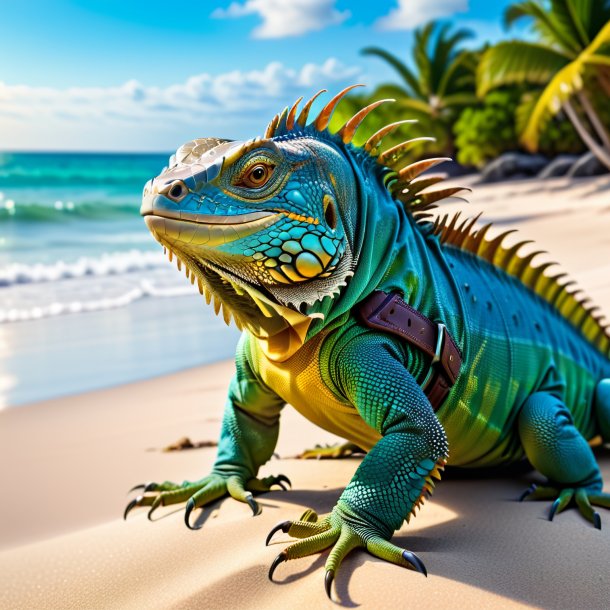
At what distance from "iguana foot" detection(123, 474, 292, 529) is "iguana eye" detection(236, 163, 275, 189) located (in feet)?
4.31

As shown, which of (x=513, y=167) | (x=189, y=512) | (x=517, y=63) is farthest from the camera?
(x=513, y=167)

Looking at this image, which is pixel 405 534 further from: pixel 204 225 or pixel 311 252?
pixel 204 225

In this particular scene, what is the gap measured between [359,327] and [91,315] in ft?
28.2

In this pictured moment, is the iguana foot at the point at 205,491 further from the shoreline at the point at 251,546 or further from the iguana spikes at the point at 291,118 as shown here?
the iguana spikes at the point at 291,118

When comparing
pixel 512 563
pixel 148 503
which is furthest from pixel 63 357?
pixel 512 563

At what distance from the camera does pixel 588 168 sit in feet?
103

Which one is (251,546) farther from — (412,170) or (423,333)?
(412,170)

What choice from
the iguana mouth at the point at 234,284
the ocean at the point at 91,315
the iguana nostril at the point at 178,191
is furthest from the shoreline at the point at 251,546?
the ocean at the point at 91,315

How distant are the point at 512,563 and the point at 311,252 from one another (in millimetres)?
1210

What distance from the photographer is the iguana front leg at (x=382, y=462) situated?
8.50 ft

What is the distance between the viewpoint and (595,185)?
2786 centimetres

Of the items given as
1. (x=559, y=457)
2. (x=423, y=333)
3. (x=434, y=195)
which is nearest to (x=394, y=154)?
(x=434, y=195)

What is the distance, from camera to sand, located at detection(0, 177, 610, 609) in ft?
7.99

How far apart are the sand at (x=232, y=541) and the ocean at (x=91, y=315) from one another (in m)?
2.16
